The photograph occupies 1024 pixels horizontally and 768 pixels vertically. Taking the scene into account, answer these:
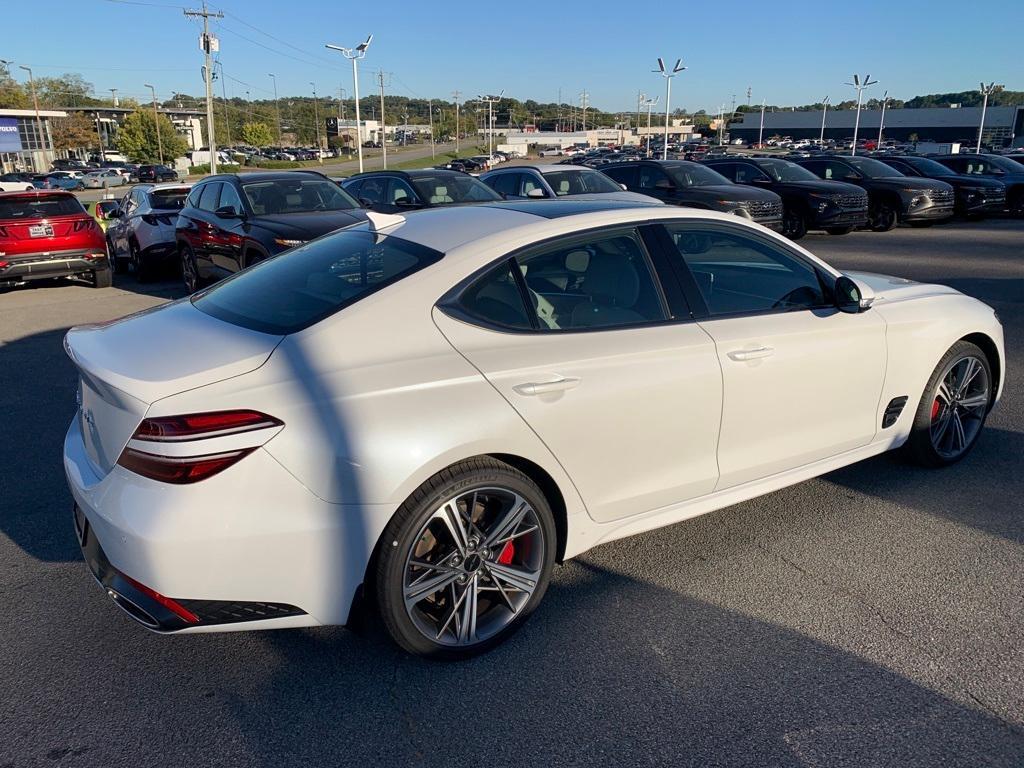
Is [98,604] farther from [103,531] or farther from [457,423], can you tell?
[457,423]

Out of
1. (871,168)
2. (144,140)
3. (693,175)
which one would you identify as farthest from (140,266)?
(144,140)

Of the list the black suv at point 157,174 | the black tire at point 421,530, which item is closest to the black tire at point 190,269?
the black tire at point 421,530

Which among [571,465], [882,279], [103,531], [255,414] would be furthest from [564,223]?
[882,279]

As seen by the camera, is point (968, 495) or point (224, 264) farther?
point (224, 264)

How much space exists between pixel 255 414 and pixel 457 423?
2.22 feet

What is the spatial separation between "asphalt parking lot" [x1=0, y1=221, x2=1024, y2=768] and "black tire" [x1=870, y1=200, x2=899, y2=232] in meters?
16.5

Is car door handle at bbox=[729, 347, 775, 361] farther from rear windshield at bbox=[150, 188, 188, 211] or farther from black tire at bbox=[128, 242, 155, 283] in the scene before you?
rear windshield at bbox=[150, 188, 188, 211]

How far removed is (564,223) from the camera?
350 centimetres

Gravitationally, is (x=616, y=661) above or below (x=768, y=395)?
below

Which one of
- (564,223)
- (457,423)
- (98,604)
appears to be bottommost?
(98,604)

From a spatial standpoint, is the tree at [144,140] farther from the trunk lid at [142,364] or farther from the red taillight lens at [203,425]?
the red taillight lens at [203,425]

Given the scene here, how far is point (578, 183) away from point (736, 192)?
3220 mm

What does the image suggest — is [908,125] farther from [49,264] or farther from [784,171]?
[49,264]

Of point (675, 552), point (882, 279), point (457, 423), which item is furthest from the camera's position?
point (882, 279)
